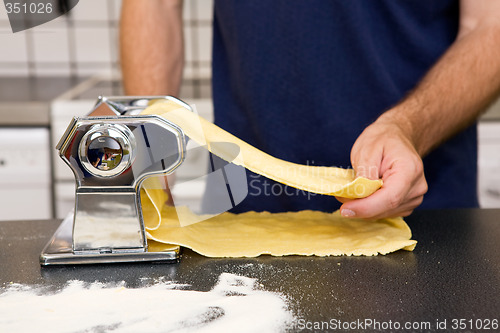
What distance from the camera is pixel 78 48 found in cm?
221

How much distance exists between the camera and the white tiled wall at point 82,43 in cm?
218

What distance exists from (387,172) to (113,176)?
33 centimetres

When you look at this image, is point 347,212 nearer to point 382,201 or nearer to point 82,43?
point 382,201

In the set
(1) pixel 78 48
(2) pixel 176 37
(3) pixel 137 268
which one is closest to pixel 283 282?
(3) pixel 137 268

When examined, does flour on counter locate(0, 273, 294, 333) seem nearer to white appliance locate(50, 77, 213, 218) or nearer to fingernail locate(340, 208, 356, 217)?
fingernail locate(340, 208, 356, 217)

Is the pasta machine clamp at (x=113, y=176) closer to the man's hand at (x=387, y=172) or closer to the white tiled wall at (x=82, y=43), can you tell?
the man's hand at (x=387, y=172)

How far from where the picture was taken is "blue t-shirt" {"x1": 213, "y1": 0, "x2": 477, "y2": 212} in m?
1.08

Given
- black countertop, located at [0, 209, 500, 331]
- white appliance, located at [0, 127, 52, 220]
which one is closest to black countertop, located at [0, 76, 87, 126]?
white appliance, located at [0, 127, 52, 220]

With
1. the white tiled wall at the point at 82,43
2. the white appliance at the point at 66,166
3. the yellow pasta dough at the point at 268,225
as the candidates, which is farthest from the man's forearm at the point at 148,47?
the white tiled wall at the point at 82,43

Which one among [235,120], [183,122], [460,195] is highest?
[183,122]

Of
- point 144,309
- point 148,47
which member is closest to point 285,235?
point 144,309

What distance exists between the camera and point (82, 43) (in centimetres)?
221

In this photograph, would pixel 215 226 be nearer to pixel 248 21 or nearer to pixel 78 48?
pixel 248 21

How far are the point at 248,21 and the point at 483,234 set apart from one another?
24.0 inches
